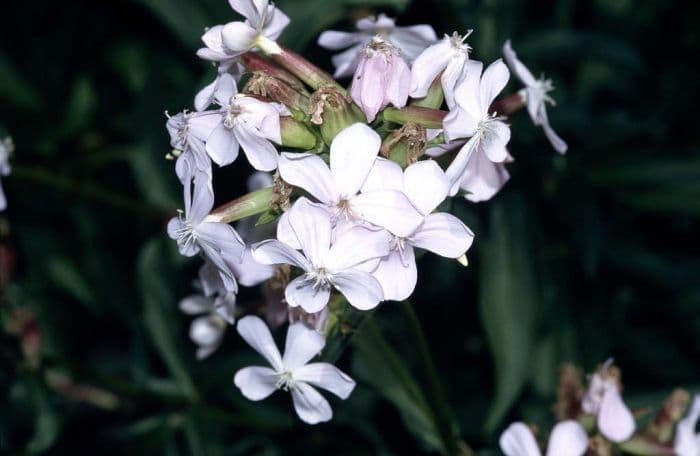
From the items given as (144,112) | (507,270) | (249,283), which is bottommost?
(249,283)

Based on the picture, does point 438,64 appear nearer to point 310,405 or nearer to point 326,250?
point 326,250

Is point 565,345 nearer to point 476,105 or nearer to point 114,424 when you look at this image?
point 476,105

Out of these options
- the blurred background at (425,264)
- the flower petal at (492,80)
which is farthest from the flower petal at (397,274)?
the blurred background at (425,264)

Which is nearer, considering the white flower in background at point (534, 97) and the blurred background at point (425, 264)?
the white flower in background at point (534, 97)

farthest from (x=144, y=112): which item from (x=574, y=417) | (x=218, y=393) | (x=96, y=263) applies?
(x=574, y=417)

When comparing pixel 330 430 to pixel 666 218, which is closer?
pixel 330 430

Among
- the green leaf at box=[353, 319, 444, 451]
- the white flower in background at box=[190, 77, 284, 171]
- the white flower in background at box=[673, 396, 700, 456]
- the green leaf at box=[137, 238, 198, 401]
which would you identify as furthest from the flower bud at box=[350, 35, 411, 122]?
the green leaf at box=[137, 238, 198, 401]

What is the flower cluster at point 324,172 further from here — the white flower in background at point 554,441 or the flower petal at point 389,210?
the white flower in background at point 554,441
